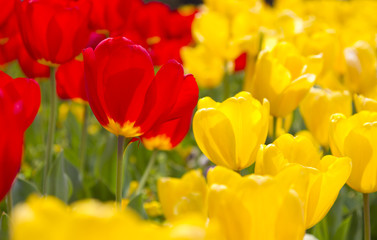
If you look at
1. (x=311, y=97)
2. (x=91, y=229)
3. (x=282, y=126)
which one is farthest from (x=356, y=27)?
(x=91, y=229)

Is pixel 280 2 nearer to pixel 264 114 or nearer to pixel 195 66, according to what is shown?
pixel 195 66

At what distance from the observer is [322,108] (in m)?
1.24

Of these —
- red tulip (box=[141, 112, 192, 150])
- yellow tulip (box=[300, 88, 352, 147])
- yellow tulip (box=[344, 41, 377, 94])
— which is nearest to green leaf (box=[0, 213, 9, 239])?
red tulip (box=[141, 112, 192, 150])

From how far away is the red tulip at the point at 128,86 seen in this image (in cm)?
84

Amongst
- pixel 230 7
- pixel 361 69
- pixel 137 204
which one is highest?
pixel 361 69

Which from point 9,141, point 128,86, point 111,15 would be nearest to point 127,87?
point 128,86

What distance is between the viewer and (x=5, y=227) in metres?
0.93

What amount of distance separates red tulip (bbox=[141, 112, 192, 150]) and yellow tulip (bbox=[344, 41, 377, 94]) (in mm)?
531

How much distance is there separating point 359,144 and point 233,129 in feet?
0.63

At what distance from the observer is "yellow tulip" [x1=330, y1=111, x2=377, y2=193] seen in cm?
89

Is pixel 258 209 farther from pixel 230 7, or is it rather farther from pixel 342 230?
pixel 230 7

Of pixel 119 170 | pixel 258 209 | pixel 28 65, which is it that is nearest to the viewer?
pixel 258 209

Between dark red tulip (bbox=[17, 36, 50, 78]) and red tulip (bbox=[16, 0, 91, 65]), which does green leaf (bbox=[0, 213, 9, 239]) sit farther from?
dark red tulip (bbox=[17, 36, 50, 78])

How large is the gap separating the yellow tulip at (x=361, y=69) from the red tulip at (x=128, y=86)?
0.70 metres
